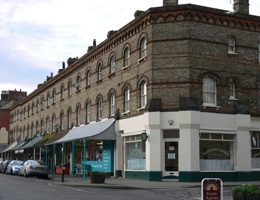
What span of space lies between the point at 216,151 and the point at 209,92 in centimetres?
362

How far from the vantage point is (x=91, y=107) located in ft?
128

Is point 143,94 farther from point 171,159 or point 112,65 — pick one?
point 112,65

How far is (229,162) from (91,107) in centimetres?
1352

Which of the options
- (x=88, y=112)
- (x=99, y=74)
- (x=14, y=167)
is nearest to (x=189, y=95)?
(x=99, y=74)

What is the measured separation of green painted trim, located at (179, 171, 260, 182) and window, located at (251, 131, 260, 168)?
66 centimetres

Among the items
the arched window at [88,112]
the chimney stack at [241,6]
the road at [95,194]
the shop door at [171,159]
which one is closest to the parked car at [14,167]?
the arched window at [88,112]

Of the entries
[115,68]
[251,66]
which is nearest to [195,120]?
[251,66]

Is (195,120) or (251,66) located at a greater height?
(251,66)

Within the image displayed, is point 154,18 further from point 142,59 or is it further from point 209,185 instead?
point 209,185

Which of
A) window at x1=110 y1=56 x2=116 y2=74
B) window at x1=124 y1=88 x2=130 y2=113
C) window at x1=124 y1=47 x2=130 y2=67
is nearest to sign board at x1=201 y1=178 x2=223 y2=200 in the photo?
window at x1=124 y1=88 x2=130 y2=113

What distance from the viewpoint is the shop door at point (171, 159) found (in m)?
28.7

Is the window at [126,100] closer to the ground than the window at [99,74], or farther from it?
closer to the ground

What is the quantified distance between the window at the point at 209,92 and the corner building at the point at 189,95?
0.06 metres

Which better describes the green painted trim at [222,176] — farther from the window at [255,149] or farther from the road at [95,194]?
the road at [95,194]
